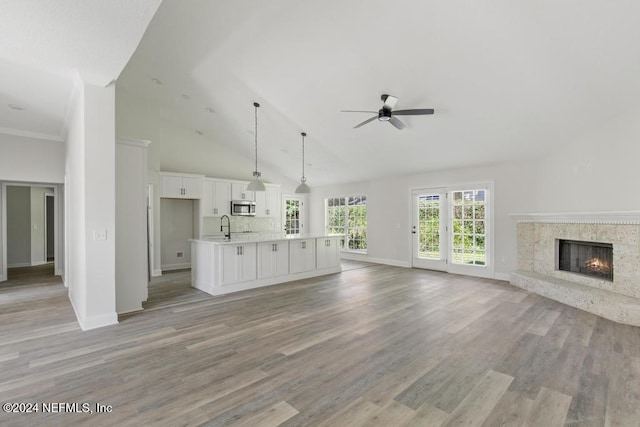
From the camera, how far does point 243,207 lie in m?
8.43

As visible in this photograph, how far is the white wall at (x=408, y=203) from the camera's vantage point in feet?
19.5

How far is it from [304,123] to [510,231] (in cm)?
463

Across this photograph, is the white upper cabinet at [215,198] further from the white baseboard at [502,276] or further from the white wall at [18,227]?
the white baseboard at [502,276]

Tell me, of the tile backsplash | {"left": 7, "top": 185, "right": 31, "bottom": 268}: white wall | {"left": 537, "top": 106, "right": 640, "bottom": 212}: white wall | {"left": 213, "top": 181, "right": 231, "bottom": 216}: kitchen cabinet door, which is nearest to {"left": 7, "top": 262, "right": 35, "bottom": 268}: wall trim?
{"left": 7, "top": 185, "right": 31, "bottom": 268}: white wall

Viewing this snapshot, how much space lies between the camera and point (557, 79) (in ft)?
12.4

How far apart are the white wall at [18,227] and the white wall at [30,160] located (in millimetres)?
2768

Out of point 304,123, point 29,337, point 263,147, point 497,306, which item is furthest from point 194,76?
point 497,306

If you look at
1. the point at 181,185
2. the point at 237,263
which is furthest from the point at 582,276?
the point at 181,185

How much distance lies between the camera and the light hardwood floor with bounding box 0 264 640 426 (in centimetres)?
203

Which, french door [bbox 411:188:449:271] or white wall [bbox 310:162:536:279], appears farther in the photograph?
french door [bbox 411:188:449:271]

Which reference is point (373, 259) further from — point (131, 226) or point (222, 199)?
point (131, 226)

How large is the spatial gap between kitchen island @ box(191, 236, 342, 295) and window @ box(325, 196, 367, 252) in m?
2.41

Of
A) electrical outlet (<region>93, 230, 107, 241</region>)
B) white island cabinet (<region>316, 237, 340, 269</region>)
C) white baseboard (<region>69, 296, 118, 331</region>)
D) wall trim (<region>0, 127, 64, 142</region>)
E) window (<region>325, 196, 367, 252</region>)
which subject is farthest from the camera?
window (<region>325, 196, 367, 252</region>)

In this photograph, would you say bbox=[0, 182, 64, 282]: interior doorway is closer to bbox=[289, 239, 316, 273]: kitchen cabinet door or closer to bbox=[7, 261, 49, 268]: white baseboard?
bbox=[7, 261, 49, 268]: white baseboard
